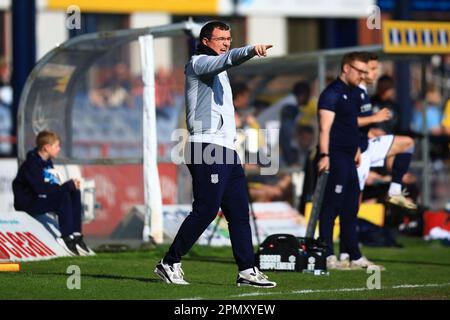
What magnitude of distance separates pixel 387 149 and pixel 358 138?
1635mm

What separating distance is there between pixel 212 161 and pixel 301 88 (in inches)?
390

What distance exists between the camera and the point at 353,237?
45.2ft

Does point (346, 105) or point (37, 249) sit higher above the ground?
point (346, 105)

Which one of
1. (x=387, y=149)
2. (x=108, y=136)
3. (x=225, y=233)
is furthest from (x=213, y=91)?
(x=108, y=136)

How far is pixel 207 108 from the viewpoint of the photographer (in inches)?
439

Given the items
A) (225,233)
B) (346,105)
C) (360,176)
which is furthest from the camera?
(225,233)

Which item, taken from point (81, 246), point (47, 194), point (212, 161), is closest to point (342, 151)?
point (212, 161)

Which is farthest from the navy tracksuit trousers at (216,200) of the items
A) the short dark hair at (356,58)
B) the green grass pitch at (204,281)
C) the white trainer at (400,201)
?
the white trainer at (400,201)

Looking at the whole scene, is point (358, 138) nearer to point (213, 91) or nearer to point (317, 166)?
point (317, 166)

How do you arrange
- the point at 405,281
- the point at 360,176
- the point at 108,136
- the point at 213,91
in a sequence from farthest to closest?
the point at 108,136 → the point at 360,176 → the point at 405,281 → the point at 213,91

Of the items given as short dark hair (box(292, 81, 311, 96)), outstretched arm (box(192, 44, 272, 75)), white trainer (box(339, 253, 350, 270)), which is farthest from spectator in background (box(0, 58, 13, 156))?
outstretched arm (box(192, 44, 272, 75))

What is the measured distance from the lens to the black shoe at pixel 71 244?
14.6 meters

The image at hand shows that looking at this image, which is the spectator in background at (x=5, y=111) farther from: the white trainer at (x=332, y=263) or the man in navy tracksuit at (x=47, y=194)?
the white trainer at (x=332, y=263)
